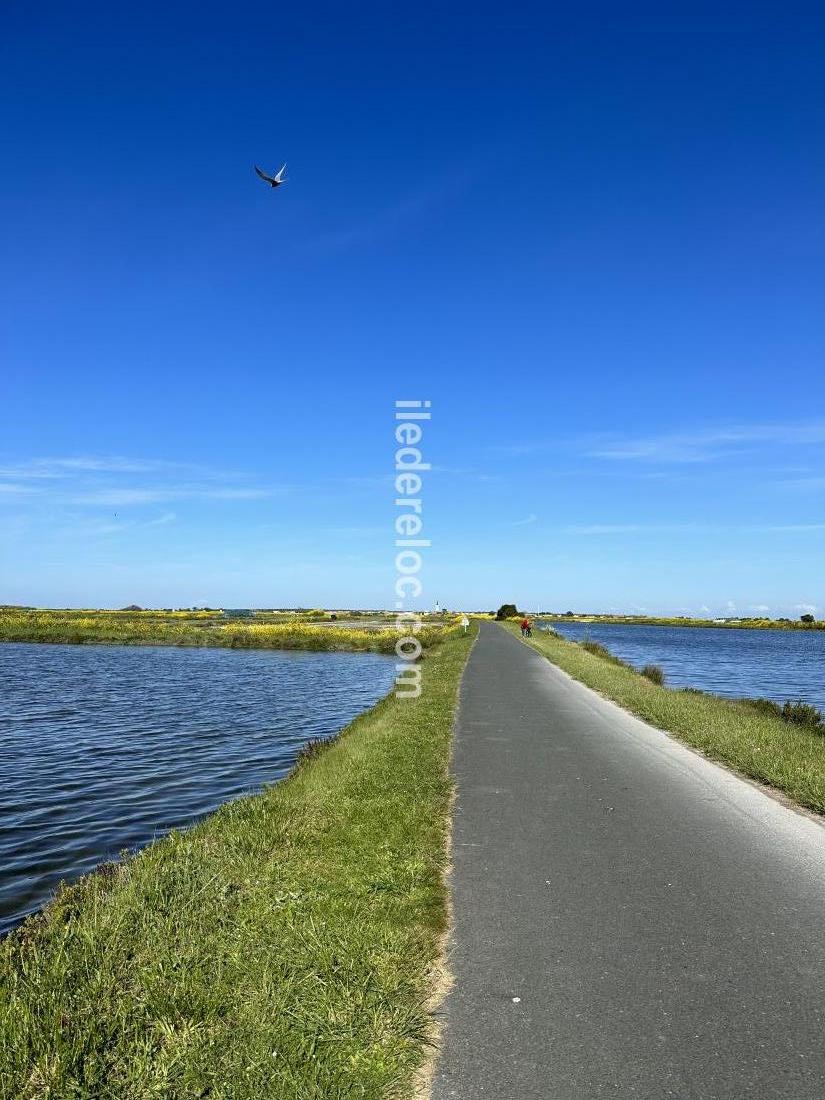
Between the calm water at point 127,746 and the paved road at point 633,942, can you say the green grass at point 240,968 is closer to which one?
the paved road at point 633,942

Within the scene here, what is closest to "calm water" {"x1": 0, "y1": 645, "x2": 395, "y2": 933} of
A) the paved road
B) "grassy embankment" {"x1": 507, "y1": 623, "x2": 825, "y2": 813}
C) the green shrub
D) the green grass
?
the green grass

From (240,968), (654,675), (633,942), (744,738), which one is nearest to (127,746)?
(240,968)

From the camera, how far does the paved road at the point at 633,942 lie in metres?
3.69

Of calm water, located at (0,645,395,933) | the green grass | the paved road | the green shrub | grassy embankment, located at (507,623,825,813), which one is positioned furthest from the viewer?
the green shrub

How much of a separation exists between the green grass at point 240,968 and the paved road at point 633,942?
1.42 feet

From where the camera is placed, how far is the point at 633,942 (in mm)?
5145

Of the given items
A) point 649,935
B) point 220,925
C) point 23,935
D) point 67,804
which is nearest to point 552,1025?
point 649,935

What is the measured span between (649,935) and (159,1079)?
12.1 ft

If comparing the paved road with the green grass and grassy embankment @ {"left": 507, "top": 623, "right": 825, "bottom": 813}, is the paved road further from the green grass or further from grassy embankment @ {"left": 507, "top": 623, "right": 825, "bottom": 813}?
grassy embankment @ {"left": 507, "top": 623, "right": 825, "bottom": 813}

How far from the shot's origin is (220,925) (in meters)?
5.23

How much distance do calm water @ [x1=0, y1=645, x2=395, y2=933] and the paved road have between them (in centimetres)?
585

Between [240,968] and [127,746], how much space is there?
46.6 feet

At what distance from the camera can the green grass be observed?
138 inches

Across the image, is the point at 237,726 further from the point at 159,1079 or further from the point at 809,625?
the point at 809,625
